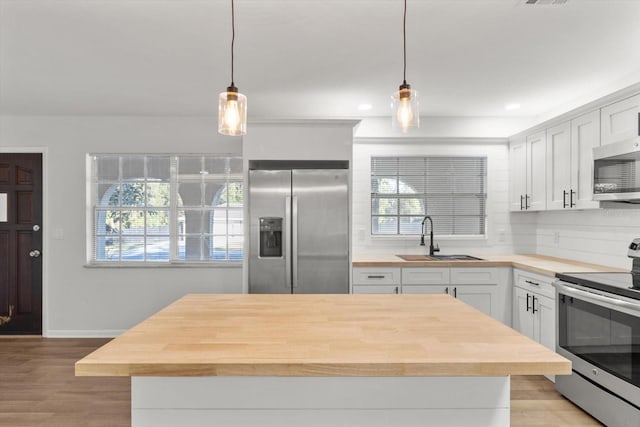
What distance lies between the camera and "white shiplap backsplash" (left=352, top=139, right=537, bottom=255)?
4336mm

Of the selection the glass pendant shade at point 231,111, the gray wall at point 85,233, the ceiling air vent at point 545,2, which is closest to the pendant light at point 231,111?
the glass pendant shade at point 231,111

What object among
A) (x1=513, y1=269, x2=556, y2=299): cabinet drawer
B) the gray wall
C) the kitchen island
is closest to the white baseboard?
the gray wall

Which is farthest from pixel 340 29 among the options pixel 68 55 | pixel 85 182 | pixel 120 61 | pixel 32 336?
pixel 32 336

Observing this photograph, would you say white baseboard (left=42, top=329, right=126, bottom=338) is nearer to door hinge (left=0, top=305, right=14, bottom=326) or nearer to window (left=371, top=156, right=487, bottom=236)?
door hinge (left=0, top=305, right=14, bottom=326)

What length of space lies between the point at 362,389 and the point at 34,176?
4.55 metres

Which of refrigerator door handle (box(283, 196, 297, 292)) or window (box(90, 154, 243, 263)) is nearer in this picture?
refrigerator door handle (box(283, 196, 297, 292))

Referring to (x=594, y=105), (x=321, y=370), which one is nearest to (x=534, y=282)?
(x=594, y=105)

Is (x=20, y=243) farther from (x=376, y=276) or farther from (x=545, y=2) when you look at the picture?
(x=545, y=2)

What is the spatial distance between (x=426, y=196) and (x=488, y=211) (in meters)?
0.71

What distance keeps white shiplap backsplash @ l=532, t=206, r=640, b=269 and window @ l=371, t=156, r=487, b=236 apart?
2.11 ft

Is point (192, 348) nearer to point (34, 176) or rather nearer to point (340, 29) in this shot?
point (340, 29)

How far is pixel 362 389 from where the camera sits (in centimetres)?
135

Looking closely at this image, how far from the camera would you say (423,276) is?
364 cm

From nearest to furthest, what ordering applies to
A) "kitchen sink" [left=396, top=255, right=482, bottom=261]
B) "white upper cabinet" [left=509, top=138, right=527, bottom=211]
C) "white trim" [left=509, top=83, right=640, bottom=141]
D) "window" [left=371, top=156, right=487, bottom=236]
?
"white trim" [left=509, top=83, right=640, bottom=141] → "kitchen sink" [left=396, top=255, right=482, bottom=261] → "white upper cabinet" [left=509, top=138, right=527, bottom=211] → "window" [left=371, top=156, right=487, bottom=236]
